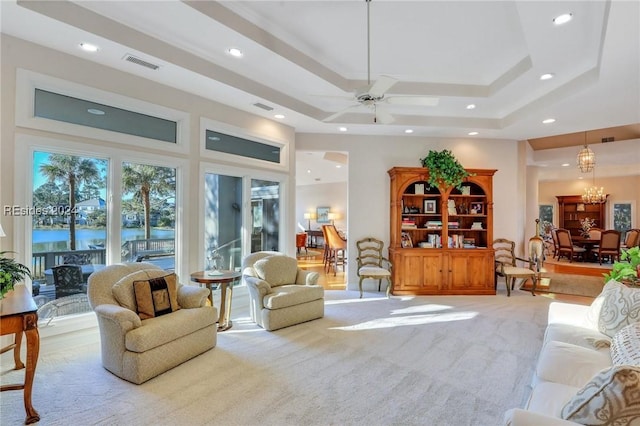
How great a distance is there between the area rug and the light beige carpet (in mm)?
2706

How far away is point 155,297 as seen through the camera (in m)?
3.31

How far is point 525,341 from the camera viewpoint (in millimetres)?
3828

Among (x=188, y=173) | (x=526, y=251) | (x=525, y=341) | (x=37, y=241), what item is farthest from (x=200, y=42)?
(x=526, y=251)

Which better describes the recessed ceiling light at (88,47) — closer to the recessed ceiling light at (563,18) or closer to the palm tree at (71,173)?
the palm tree at (71,173)

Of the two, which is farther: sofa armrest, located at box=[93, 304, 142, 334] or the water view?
the water view

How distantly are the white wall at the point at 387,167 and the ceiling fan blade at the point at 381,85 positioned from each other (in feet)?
10.4

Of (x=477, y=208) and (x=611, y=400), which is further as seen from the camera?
(x=477, y=208)

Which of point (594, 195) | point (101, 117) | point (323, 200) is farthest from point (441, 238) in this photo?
point (594, 195)

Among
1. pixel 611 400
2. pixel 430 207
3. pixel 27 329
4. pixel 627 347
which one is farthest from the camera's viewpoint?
pixel 430 207

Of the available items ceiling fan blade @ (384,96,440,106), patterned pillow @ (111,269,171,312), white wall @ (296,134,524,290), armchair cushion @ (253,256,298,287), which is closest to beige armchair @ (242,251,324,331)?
armchair cushion @ (253,256,298,287)

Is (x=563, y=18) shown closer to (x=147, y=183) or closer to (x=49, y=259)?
(x=147, y=183)

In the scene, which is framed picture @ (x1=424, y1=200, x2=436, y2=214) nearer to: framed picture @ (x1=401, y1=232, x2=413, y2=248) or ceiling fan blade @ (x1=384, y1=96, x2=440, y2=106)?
framed picture @ (x1=401, y1=232, x2=413, y2=248)

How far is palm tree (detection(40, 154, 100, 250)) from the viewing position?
3.48 metres

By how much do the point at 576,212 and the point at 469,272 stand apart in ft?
31.0
